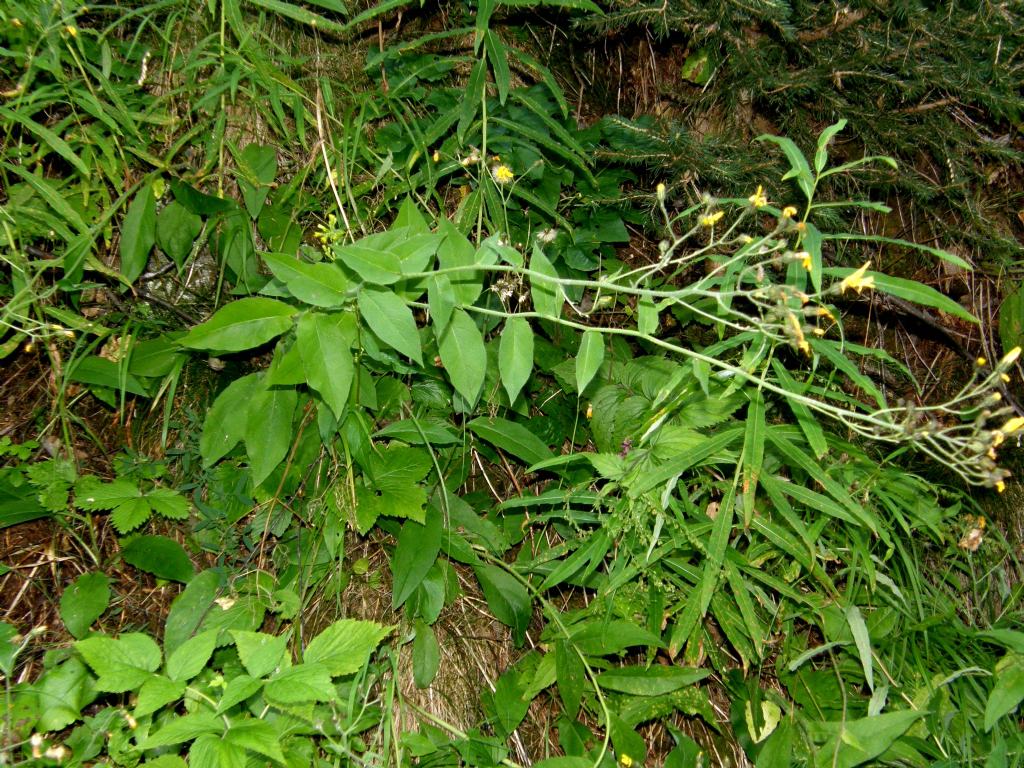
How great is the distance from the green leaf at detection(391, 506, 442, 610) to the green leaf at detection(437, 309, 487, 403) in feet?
1.27

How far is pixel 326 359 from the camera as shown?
130cm

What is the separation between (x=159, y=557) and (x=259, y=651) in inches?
14.7

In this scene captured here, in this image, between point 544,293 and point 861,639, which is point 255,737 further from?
point 861,639

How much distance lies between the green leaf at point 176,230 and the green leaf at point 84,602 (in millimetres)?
683

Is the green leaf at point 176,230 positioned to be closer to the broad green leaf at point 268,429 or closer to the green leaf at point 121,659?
the broad green leaf at point 268,429

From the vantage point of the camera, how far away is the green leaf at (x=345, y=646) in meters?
1.43

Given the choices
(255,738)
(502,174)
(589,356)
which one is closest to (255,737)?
(255,738)

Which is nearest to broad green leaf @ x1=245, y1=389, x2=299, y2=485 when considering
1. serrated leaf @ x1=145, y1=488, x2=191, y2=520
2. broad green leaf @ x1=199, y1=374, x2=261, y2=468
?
broad green leaf @ x1=199, y1=374, x2=261, y2=468

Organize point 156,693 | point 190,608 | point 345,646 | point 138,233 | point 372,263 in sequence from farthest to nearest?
point 138,233 < point 190,608 < point 345,646 < point 156,693 < point 372,263

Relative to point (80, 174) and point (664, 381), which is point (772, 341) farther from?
point (80, 174)

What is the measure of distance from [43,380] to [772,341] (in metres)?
1.53

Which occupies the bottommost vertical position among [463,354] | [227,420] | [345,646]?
[345,646]

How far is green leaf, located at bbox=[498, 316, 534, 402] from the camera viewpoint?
1.30 m

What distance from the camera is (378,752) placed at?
1562mm
